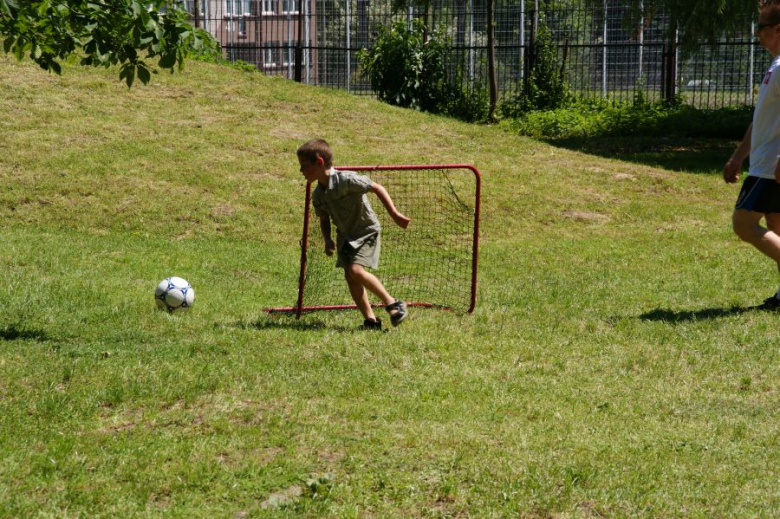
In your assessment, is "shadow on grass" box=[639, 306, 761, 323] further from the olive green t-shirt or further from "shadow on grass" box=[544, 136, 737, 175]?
"shadow on grass" box=[544, 136, 737, 175]

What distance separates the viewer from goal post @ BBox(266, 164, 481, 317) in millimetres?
8062

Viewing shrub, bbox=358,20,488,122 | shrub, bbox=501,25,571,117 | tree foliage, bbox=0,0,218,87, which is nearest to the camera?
tree foliage, bbox=0,0,218,87

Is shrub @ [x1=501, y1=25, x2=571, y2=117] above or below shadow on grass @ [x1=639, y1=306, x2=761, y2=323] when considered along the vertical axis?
above

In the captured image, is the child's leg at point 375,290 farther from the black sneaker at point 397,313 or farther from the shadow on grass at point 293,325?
the shadow on grass at point 293,325

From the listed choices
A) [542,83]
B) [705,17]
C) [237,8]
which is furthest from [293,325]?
[237,8]

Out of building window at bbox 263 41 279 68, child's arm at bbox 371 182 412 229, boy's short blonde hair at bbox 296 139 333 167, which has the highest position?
building window at bbox 263 41 279 68

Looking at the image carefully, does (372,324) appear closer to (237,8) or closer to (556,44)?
(556,44)

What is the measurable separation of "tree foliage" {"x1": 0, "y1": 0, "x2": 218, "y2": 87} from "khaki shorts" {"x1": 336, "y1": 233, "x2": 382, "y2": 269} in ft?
5.74

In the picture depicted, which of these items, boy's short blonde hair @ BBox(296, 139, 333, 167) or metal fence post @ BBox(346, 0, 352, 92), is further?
metal fence post @ BBox(346, 0, 352, 92)

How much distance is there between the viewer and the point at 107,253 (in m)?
10.3

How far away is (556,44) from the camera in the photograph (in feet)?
64.5

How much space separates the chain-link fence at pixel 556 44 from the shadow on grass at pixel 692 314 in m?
11.2

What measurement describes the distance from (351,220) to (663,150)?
436 inches

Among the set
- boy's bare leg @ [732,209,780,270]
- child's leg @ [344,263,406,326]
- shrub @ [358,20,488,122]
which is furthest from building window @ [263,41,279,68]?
boy's bare leg @ [732,209,780,270]
